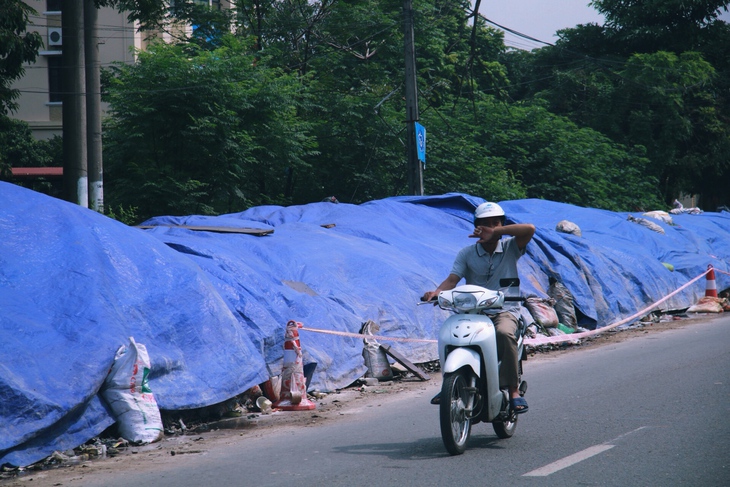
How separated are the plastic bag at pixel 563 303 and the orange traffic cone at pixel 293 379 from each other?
6.81m

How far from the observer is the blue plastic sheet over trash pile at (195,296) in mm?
6270

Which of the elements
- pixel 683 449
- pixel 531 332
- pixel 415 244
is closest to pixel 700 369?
pixel 531 332

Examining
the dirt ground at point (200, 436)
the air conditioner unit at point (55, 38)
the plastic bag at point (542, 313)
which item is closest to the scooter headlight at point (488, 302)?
the dirt ground at point (200, 436)

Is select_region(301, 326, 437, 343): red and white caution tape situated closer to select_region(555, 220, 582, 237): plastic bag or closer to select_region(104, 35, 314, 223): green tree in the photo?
select_region(555, 220, 582, 237): plastic bag

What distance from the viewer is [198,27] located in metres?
27.7

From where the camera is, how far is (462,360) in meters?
5.53

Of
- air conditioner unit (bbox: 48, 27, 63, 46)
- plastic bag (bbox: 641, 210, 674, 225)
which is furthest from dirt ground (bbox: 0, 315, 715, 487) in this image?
air conditioner unit (bbox: 48, 27, 63, 46)

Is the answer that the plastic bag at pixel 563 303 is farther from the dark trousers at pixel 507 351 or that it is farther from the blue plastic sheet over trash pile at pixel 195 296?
the dark trousers at pixel 507 351

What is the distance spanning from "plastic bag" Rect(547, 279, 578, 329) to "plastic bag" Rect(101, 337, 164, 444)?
8.70 m

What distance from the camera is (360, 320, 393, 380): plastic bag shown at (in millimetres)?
9656

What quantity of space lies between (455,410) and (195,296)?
3.25m

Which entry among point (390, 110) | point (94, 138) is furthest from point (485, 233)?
point (390, 110)

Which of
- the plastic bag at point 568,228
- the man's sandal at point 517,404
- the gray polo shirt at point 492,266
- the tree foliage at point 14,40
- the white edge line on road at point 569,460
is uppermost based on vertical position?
the tree foliage at point 14,40

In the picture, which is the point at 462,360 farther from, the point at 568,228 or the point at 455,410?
the point at 568,228
